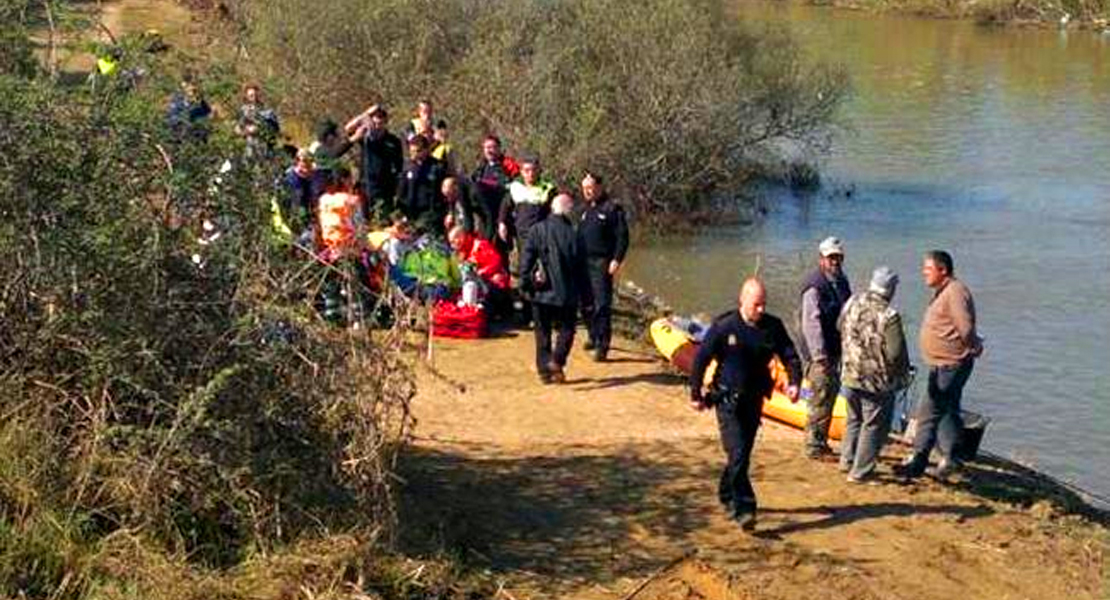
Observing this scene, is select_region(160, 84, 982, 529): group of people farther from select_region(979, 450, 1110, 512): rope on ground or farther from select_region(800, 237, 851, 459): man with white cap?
select_region(979, 450, 1110, 512): rope on ground

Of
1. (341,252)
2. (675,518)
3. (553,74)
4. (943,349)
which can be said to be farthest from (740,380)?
(553,74)

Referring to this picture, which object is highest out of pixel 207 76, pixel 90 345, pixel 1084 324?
pixel 207 76

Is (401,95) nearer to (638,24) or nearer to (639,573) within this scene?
(638,24)

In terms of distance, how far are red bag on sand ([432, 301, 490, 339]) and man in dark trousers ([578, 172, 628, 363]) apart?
3.68ft

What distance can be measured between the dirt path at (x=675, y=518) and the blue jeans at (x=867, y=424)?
176 mm

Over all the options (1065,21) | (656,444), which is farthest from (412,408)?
(1065,21)

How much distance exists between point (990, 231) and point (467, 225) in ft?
36.4

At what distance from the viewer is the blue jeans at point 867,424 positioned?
10.3 m

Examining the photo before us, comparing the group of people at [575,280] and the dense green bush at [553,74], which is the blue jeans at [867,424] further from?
the dense green bush at [553,74]

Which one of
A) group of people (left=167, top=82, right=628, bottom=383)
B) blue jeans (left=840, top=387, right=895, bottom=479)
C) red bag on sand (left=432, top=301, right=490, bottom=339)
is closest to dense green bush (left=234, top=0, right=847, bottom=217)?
group of people (left=167, top=82, right=628, bottom=383)

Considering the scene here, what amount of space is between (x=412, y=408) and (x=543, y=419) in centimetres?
94

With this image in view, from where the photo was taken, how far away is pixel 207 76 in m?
8.73

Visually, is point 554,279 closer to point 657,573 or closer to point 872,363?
point 872,363

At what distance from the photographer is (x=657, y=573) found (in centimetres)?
842
